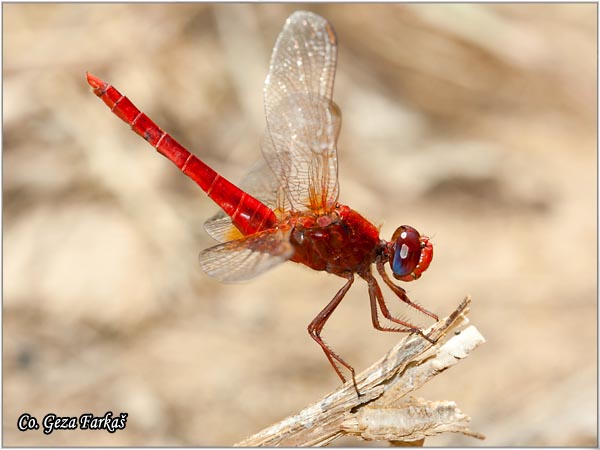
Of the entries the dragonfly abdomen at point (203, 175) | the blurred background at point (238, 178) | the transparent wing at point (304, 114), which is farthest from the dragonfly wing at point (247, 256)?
the blurred background at point (238, 178)

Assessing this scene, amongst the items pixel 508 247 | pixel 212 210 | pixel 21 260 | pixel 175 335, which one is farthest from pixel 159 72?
pixel 508 247

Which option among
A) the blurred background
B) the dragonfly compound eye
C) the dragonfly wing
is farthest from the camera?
the blurred background

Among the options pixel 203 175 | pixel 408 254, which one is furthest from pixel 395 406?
pixel 203 175

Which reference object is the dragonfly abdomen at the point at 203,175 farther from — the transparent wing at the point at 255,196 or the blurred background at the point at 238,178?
the blurred background at the point at 238,178

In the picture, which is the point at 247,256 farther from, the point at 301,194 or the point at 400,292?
the point at 400,292

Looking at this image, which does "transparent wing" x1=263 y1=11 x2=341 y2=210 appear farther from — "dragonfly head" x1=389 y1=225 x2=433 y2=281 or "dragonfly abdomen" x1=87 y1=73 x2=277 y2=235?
"dragonfly head" x1=389 y1=225 x2=433 y2=281

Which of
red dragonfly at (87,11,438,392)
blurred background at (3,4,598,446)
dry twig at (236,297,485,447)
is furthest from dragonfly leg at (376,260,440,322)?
blurred background at (3,4,598,446)

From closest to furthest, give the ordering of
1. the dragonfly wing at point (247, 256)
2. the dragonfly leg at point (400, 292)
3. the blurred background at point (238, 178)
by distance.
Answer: the dragonfly wing at point (247, 256) < the dragonfly leg at point (400, 292) < the blurred background at point (238, 178)
